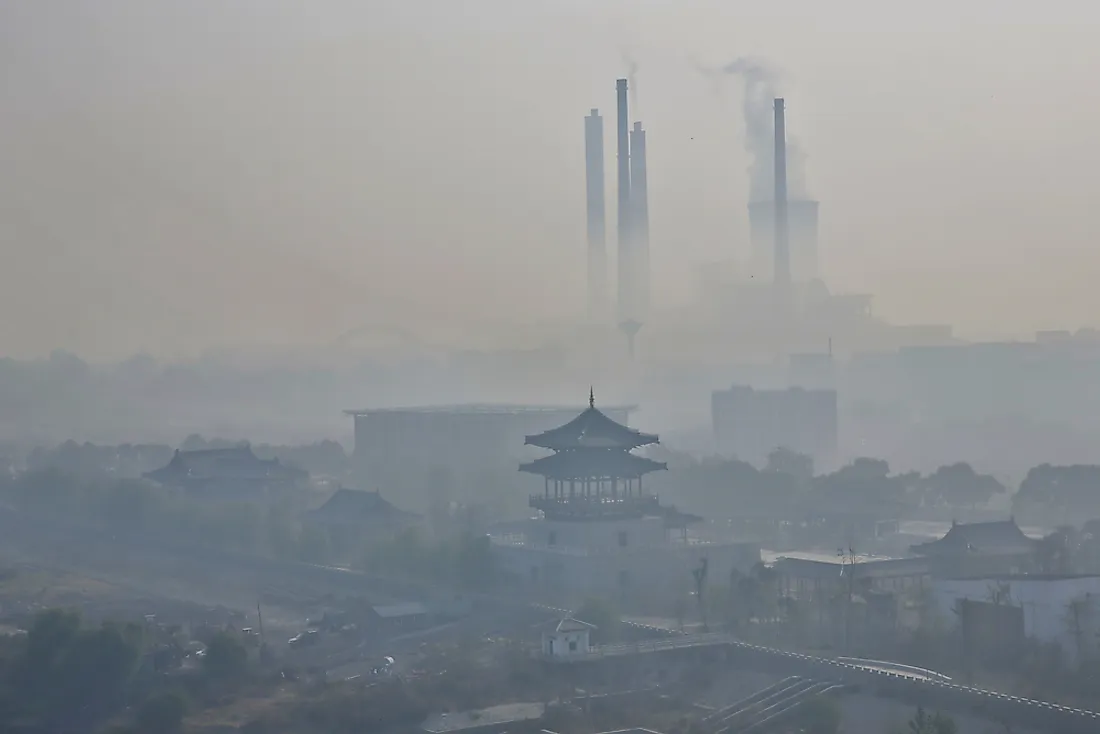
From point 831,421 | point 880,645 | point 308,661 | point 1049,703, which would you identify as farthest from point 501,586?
point 831,421

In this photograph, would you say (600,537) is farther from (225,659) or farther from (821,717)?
(821,717)

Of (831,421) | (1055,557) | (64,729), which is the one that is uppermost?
(831,421)

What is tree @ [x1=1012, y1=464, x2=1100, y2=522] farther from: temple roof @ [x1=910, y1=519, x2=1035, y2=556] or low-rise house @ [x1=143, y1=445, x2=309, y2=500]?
low-rise house @ [x1=143, y1=445, x2=309, y2=500]

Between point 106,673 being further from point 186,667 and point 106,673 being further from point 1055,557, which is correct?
point 1055,557

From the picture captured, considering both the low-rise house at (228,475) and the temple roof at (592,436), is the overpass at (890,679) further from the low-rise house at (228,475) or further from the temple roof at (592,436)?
the low-rise house at (228,475)

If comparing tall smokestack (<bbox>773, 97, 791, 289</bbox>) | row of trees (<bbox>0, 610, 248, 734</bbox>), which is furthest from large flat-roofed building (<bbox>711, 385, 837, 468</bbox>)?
row of trees (<bbox>0, 610, 248, 734</bbox>)

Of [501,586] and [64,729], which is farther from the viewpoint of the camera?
[501,586]

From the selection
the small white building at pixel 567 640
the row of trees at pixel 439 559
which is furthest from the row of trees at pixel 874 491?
the small white building at pixel 567 640
